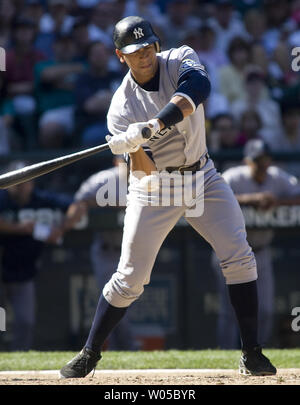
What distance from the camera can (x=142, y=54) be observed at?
391cm

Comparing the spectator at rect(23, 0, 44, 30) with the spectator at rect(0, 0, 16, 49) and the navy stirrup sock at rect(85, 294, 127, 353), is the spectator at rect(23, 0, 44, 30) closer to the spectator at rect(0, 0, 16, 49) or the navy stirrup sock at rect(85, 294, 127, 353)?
the spectator at rect(0, 0, 16, 49)

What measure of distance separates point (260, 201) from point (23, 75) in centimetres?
283

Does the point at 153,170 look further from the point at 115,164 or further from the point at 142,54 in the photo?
the point at 115,164

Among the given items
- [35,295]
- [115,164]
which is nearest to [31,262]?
[35,295]

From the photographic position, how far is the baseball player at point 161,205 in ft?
13.0

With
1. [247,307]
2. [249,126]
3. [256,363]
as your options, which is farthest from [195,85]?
[249,126]

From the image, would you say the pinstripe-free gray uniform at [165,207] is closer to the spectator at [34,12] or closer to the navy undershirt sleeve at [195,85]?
the navy undershirt sleeve at [195,85]

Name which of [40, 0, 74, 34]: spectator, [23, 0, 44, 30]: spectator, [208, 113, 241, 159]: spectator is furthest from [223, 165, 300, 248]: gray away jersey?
[23, 0, 44, 30]: spectator

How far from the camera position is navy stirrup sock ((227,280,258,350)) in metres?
4.12

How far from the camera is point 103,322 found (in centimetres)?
412

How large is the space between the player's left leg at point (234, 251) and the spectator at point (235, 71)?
177 inches

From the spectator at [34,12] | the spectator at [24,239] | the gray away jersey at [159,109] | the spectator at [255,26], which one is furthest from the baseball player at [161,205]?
the spectator at [255,26]

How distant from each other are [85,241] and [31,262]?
0.48 m

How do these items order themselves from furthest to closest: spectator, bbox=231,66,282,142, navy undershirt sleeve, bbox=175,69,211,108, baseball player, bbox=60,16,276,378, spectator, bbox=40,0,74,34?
spectator, bbox=40,0,74,34 → spectator, bbox=231,66,282,142 → baseball player, bbox=60,16,276,378 → navy undershirt sleeve, bbox=175,69,211,108
